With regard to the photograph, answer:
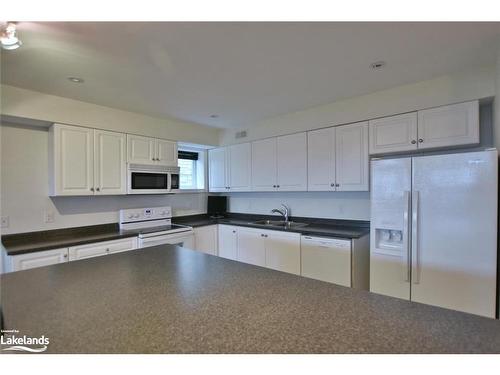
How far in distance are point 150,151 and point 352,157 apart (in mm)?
2536

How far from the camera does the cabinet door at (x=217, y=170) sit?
4246 mm

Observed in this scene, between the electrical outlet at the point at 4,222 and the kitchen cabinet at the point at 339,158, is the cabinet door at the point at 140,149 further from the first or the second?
the kitchen cabinet at the point at 339,158

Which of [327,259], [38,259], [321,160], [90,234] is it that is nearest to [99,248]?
[90,234]

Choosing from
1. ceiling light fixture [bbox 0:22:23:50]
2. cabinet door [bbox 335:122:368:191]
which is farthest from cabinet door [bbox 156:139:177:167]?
cabinet door [bbox 335:122:368:191]

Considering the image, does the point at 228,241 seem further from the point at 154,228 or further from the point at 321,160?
the point at 321,160

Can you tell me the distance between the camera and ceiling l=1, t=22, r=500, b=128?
1601 millimetres

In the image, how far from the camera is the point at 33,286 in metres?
1.24

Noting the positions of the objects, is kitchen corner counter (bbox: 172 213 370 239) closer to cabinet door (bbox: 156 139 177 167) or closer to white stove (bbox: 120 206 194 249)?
white stove (bbox: 120 206 194 249)

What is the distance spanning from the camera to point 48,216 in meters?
2.88

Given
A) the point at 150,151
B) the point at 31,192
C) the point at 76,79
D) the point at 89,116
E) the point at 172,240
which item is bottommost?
the point at 172,240

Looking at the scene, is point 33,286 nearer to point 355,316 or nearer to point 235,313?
point 235,313

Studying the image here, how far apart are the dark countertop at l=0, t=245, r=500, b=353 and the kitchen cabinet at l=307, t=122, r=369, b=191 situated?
1.89 metres
